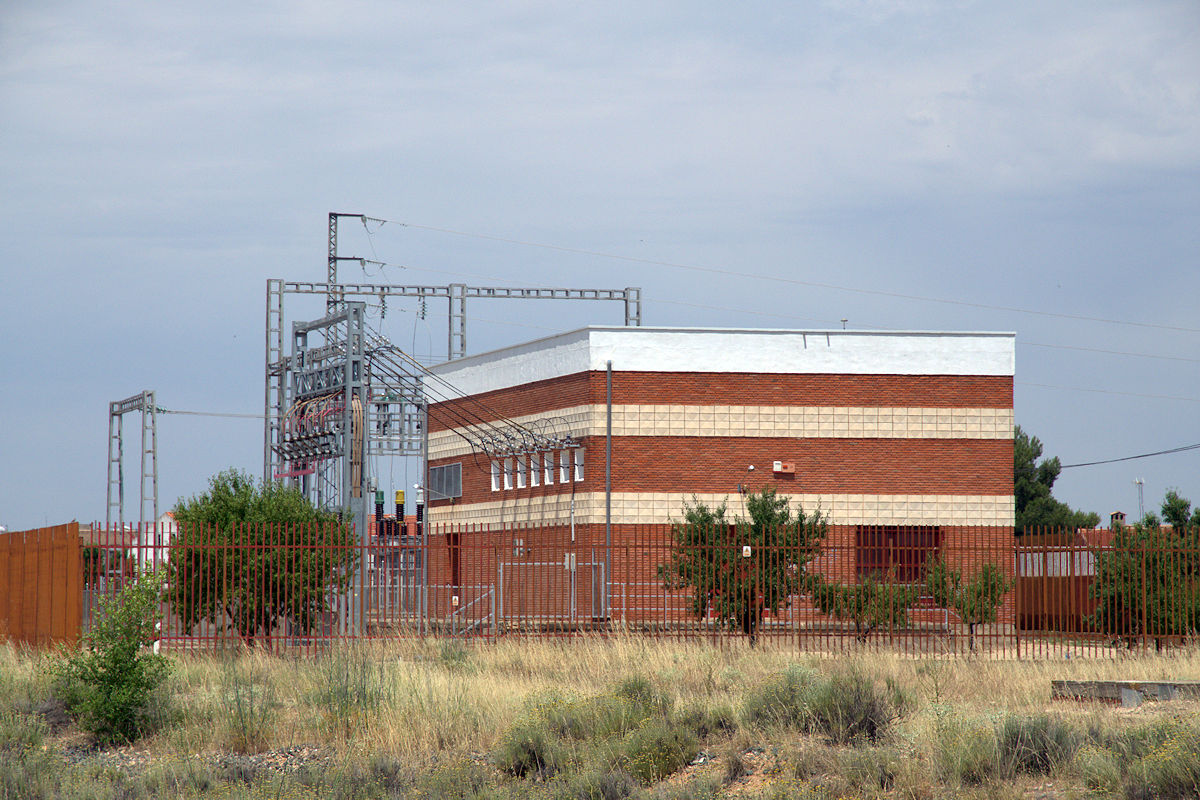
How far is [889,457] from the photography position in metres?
39.0

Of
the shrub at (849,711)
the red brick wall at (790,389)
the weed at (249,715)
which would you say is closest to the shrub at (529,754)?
the shrub at (849,711)

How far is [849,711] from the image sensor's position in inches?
556

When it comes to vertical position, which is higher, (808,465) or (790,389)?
(790,389)

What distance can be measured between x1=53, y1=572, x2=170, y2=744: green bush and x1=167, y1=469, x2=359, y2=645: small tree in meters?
5.65

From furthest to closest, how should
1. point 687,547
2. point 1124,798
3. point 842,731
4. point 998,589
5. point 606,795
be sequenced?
point 998,589, point 687,547, point 842,731, point 606,795, point 1124,798

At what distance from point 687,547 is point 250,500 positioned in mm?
8158

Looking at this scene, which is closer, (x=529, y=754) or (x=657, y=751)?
(x=657, y=751)

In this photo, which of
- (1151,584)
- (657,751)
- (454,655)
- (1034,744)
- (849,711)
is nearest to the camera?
(1034,744)

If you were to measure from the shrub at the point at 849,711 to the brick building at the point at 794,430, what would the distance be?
23209 millimetres

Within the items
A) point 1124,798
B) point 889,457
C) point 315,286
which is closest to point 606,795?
point 1124,798

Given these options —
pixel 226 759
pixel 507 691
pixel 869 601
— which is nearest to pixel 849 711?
pixel 507 691

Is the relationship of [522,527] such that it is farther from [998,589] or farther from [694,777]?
[694,777]

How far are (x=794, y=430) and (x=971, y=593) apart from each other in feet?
43.6

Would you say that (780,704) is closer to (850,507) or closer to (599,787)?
(599,787)
